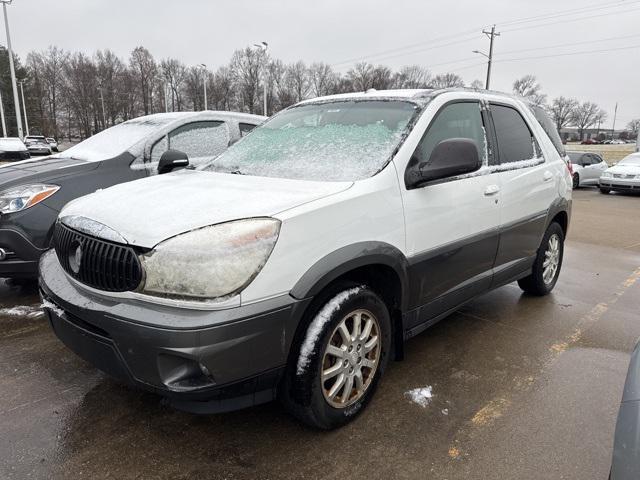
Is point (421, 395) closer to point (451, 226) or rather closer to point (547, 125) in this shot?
point (451, 226)

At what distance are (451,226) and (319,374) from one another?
4.48 ft

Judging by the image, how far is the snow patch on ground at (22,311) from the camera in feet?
13.7

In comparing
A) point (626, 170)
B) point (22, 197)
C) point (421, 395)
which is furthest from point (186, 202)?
point (626, 170)

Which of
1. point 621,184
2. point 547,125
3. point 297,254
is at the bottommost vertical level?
point 621,184

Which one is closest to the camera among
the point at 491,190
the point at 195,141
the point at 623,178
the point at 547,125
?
the point at 491,190

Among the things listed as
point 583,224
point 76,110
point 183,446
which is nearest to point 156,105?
point 76,110

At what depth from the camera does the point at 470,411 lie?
2.82m

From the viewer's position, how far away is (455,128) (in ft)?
10.9

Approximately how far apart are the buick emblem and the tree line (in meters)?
68.3

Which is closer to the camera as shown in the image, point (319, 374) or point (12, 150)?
point (319, 374)

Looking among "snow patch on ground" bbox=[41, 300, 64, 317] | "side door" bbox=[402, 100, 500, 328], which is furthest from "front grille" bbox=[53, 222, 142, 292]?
"side door" bbox=[402, 100, 500, 328]

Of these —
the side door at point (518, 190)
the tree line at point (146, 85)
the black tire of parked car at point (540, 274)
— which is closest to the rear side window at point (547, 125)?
the side door at point (518, 190)

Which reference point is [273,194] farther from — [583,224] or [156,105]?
[156,105]

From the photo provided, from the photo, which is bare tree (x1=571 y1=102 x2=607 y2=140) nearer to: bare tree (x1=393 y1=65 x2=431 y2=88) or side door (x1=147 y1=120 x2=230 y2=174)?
bare tree (x1=393 y1=65 x2=431 y2=88)
